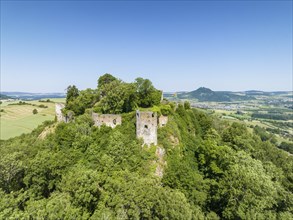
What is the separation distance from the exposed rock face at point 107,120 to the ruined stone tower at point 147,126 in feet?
24.6

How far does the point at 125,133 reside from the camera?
37.2 meters

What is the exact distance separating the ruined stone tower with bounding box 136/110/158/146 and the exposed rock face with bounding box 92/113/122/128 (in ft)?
24.6

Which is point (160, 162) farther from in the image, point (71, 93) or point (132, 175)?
point (71, 93)

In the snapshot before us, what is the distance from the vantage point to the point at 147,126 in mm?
34031

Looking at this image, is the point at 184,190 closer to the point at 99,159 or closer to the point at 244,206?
the point at 244,206

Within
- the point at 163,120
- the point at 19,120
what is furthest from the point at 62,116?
the point at 19,120

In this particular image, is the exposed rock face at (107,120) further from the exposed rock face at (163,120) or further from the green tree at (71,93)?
the green tree at (71,93)

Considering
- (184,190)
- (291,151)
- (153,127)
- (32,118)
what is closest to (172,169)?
(184,190)

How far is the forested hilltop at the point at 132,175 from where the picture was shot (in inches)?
848

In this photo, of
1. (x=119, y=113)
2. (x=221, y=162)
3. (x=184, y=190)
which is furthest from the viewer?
(x=119, y=113)

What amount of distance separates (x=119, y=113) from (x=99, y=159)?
564 inches

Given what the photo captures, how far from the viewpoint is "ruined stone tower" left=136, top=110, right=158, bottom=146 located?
3394 cm

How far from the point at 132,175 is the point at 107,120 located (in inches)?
699

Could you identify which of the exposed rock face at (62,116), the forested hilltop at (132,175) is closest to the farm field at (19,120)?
the forested hilltop at (132,175)
